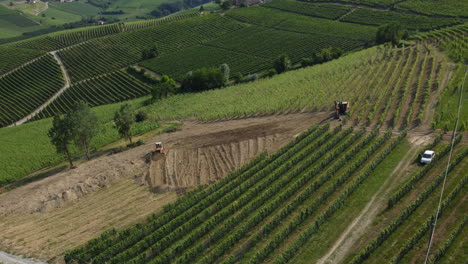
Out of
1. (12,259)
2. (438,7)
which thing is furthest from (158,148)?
(438,7)

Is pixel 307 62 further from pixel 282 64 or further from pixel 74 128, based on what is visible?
pixel 74 128

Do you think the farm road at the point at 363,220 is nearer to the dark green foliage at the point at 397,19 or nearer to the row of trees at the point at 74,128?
the row of trees at the point at 74,128

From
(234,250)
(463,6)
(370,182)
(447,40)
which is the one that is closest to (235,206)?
(234,250)

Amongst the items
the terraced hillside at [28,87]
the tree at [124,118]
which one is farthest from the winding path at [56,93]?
the tree at [124,118]

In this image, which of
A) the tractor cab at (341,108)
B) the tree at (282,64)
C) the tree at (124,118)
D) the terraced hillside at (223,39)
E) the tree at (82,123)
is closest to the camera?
the tree at (82,123)

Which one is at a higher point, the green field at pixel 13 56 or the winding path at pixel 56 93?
the green field at pixel 13 56

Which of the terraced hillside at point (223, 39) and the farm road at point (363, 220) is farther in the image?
the terraced hillside at point (223, 39)

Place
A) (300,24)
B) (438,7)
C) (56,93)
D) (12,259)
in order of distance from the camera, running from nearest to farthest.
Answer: (12,259) < (56,93) < (438,7) < (300,24)
